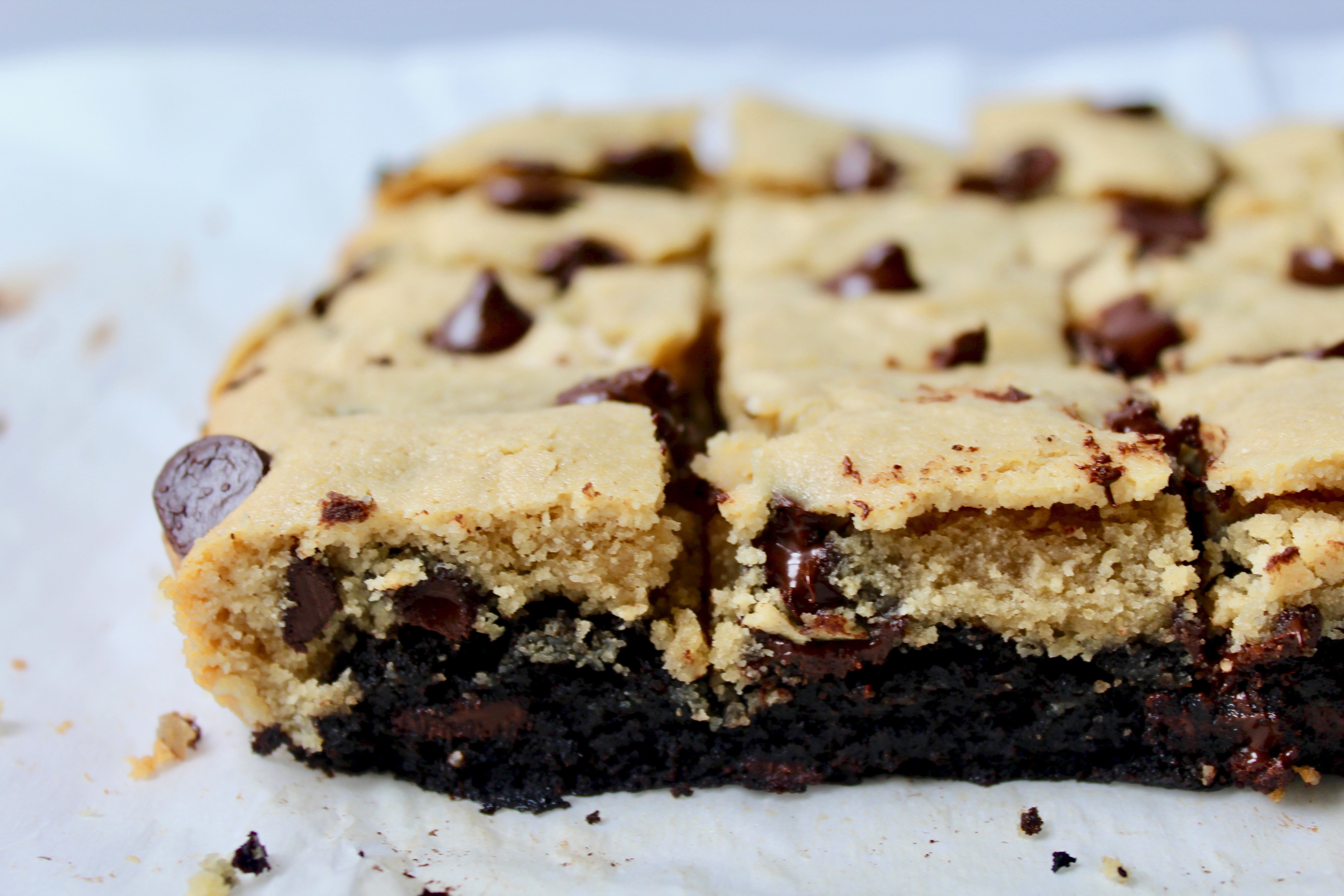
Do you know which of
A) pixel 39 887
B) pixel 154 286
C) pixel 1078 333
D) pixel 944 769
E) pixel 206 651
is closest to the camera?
pixel 39 887

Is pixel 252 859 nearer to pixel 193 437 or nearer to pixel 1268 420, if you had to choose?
pixel 193 437

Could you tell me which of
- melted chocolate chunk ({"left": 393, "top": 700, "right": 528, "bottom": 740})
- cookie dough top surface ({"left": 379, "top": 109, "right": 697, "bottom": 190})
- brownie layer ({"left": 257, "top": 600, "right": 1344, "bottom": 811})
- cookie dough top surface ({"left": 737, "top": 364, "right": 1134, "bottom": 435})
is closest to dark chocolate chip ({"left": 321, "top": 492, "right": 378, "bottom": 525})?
brownie layer ({"left": 257, "top": 600, "right": 1344, "bottom": 811})

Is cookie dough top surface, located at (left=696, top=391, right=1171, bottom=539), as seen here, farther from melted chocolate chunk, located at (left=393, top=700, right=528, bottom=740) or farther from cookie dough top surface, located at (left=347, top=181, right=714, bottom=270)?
cookie dough top surface, located at (left=347, top=181, right=714, bottom=270)

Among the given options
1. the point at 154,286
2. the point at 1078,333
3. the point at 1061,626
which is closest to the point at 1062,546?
the point at 1061,626

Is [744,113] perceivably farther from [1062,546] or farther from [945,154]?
[1062,546]

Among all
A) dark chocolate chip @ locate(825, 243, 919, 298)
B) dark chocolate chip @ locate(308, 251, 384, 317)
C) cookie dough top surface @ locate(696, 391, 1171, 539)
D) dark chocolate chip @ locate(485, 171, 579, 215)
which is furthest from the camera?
dark chocolate chip @ locate(485, 171, 579, 215)

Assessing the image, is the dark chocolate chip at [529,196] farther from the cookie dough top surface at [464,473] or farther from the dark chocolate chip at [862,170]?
the cookie dough top surface at [464,473]
